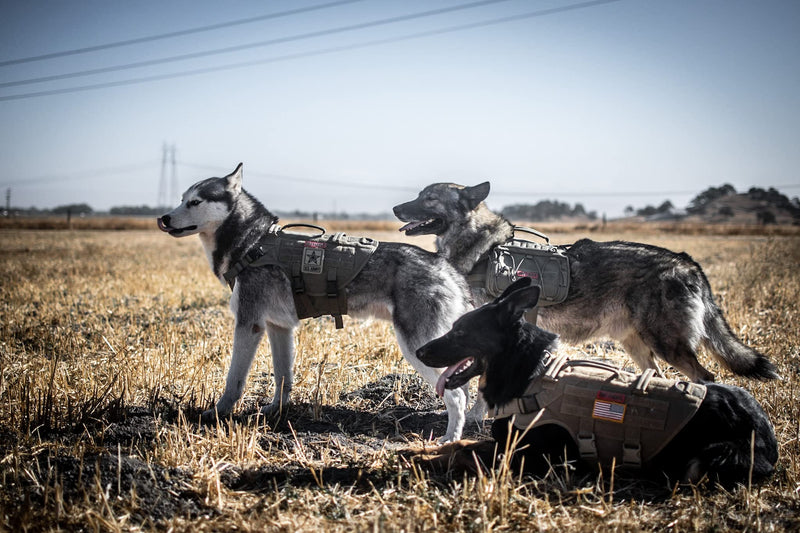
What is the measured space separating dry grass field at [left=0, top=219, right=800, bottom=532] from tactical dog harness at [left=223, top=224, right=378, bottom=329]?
36.3 inches

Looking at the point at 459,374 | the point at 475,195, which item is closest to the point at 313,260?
the point at 459,374

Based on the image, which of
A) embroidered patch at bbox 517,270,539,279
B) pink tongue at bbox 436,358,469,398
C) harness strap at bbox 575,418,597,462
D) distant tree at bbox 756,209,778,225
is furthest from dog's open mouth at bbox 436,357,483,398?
distant tree at bbox 756,209,778,225

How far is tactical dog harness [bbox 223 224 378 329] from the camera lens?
4.52 metres

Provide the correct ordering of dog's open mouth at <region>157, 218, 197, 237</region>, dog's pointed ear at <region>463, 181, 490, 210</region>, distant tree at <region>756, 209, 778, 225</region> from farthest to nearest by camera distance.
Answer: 1. distant tree at <region>756, 209, 778, 225</region>
2. dog's pointed ear at <region>463, 181, 490, 210</region>
3. dog's open mouth at <region>157, 218, 197, 237</region>

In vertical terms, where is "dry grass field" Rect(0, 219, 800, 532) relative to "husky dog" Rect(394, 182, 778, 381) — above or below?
below

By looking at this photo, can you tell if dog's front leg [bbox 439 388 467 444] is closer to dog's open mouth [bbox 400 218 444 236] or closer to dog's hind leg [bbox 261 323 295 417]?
dog's hind leg [bbox 261 323 295 417]

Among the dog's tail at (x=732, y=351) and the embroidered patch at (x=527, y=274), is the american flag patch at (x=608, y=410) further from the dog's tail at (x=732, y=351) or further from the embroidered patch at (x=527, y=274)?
the dog's tail at (x=732, y=351)

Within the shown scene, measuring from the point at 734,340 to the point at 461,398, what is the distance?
2497 mm

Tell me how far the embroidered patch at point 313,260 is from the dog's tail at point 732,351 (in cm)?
349

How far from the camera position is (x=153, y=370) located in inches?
197

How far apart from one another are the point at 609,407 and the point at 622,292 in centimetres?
178

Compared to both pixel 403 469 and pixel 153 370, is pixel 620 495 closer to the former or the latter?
pixel 403 469

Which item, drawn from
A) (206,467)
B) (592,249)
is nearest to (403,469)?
(206,467)

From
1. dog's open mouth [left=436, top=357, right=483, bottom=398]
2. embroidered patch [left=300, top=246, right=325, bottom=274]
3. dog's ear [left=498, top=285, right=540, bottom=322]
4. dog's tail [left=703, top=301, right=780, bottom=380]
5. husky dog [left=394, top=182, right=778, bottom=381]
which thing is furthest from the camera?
embroidered patch [left=300, top=246, right=325, bottom=274]
